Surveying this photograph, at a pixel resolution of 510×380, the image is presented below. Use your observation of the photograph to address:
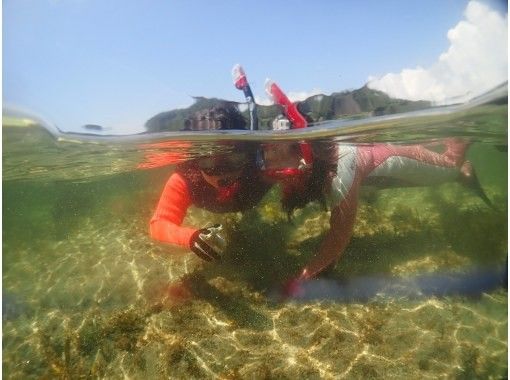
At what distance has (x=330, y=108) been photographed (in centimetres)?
771

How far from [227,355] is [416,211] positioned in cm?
841

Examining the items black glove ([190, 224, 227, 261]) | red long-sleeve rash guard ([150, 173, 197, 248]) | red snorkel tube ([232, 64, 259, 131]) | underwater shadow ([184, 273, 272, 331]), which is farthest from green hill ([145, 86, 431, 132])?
underwater shadow ([184, 273, 272, 331])

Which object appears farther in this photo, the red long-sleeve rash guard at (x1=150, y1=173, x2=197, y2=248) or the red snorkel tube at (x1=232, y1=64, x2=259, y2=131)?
the red snorkel tube at (x1=232, y1=64, x2=259, y2=131)

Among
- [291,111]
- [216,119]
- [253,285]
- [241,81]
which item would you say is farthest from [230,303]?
[291,111]

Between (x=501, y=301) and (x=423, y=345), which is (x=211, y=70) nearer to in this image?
(x=423, y=345)

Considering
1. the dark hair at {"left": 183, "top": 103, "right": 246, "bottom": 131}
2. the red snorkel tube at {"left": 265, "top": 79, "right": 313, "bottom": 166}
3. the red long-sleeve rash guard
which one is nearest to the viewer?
the red long-sleeve rash guard

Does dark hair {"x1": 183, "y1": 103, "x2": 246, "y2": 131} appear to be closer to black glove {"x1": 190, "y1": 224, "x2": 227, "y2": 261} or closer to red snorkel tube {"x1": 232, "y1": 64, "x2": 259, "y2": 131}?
red snorkel tube {"x1": 232, "y1": 64, "x2": 259, "y2": 131}

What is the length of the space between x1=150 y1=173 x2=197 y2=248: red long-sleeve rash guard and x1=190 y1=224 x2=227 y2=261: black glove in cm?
28

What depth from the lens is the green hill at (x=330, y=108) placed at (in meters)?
7.33

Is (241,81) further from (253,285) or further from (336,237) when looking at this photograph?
(253,285)

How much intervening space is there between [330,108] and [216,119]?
2.96m

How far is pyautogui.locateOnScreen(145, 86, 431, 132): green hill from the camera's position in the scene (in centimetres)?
733

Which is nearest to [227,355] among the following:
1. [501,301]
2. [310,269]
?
[310,269]

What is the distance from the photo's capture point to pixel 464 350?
5.21 meters
